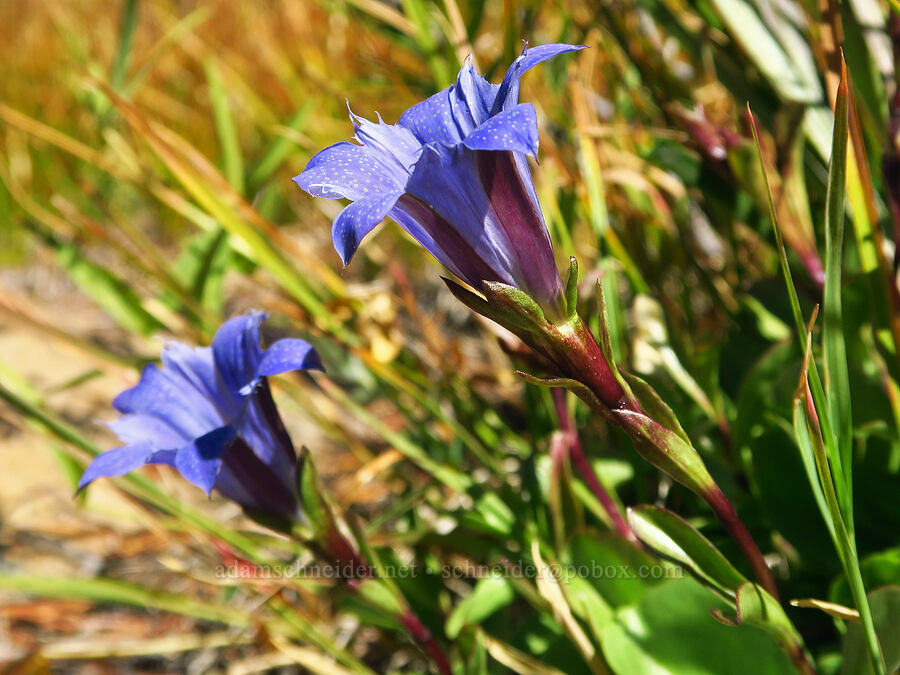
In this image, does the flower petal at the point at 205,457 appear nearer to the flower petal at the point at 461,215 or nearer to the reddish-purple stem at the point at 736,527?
the flower petal at the point at 461,215

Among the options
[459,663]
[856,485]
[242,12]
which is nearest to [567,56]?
[856,485]

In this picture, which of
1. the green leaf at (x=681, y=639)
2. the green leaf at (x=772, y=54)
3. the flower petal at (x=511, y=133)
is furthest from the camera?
the green leaf at (x=772, y=54)

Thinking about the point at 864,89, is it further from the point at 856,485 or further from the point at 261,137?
the point at 261,137

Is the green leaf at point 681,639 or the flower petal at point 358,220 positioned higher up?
the flower petal at point 358,220

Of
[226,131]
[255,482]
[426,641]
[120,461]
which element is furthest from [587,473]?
[226,131]

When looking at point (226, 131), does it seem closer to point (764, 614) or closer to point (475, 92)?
point (475, 92)

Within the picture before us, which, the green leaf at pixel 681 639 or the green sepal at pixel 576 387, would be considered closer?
the green sepal at pixel 576 387

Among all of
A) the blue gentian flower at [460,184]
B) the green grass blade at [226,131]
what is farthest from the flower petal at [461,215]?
the green grass blade at [226,131]
